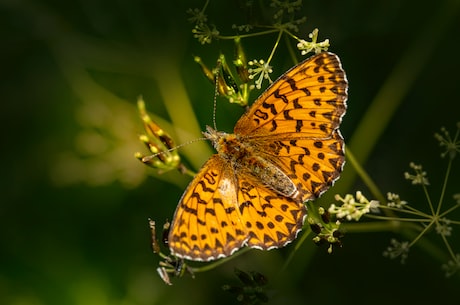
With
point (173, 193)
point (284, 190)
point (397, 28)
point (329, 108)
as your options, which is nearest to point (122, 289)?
point (173, 193)

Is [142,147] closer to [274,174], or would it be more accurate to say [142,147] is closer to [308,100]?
[274,174]

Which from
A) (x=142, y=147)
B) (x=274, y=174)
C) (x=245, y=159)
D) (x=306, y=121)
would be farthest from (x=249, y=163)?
(x=142, y=147)

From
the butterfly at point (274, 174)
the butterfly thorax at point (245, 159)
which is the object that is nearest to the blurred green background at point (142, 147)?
the butterfly thorax at point (245, 159)

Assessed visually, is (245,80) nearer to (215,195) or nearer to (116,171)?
(215,195)

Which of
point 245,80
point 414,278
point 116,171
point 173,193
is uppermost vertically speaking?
point 245,80

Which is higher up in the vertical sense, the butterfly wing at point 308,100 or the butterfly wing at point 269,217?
the butterfly wing at point 308,100

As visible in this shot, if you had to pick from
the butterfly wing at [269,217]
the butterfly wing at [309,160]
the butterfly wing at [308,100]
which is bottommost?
the butterfly wing at [269,217]

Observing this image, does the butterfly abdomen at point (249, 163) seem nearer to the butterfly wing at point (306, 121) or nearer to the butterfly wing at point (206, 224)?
the butterfly wing at point (306, 121)
